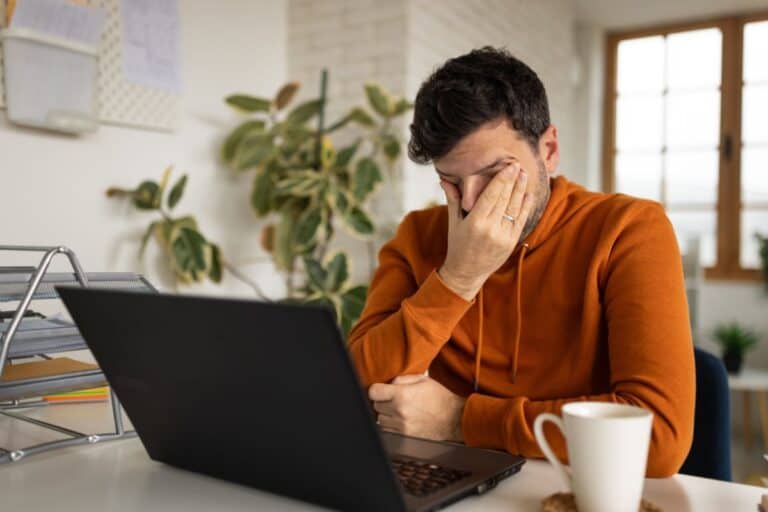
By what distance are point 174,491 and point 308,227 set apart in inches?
68.9

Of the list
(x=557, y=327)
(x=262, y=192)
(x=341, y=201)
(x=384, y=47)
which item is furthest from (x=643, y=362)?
(x=384, y=47)

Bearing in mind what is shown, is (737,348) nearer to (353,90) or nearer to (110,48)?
(353,90)

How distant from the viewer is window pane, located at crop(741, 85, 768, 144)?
13.8 feet

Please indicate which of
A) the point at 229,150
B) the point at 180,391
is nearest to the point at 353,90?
the point at 229,150

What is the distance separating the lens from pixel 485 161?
→ 1.09 metres

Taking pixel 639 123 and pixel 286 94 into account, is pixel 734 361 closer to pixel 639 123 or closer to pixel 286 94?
pixel 639 123

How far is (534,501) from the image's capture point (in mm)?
694

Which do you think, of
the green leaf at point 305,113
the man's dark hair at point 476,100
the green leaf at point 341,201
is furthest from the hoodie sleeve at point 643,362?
the green leaf at point 305,113

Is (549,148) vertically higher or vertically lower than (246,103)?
lower

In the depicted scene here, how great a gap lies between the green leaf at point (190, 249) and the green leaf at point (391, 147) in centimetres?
77

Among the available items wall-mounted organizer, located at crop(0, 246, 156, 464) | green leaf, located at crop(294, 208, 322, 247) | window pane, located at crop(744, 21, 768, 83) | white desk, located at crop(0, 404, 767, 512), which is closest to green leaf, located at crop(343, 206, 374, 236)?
green leaf, located at crop(294, 208, 322, 247)

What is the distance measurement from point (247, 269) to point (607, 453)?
2235 millimetres

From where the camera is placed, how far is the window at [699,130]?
4.23m

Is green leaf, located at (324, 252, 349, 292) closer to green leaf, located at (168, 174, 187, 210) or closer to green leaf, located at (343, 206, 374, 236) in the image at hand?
green leaf, located at (343, 206, 374, 236)
